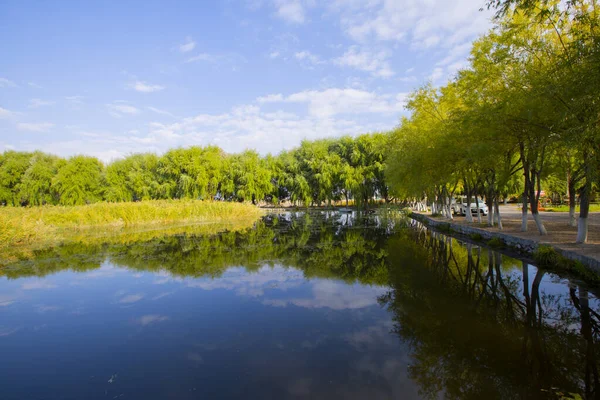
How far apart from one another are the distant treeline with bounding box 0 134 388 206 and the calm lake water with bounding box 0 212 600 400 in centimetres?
3283

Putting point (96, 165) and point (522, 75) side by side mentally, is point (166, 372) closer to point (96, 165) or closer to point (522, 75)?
point (522, 75)

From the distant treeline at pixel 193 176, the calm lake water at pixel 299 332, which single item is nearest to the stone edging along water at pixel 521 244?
the calm lake water at pixel 299 332

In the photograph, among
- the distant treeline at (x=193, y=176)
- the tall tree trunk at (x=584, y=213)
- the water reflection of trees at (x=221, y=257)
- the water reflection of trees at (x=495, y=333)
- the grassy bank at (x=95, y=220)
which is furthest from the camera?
the distant treeline at (x=193, y=176)

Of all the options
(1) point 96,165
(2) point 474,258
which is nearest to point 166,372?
(2) point 474,258

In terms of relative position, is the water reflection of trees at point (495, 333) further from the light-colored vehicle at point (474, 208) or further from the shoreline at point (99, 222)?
the light-colored vehicle at point (474, 208)

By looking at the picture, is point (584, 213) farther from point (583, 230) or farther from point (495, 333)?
point (495, 333)

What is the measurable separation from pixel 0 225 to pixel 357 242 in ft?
53.2

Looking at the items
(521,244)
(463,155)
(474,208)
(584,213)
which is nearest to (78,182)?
(463,155)

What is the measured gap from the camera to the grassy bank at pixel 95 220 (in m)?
15.4

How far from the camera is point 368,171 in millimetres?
43875

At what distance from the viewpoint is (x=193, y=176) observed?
42281mm

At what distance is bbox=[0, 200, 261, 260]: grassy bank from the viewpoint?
1537cm

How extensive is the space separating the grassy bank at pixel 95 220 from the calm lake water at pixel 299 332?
564 cm

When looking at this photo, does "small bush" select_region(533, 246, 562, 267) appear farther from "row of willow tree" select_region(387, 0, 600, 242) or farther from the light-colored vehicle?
the light-colored vehicle
